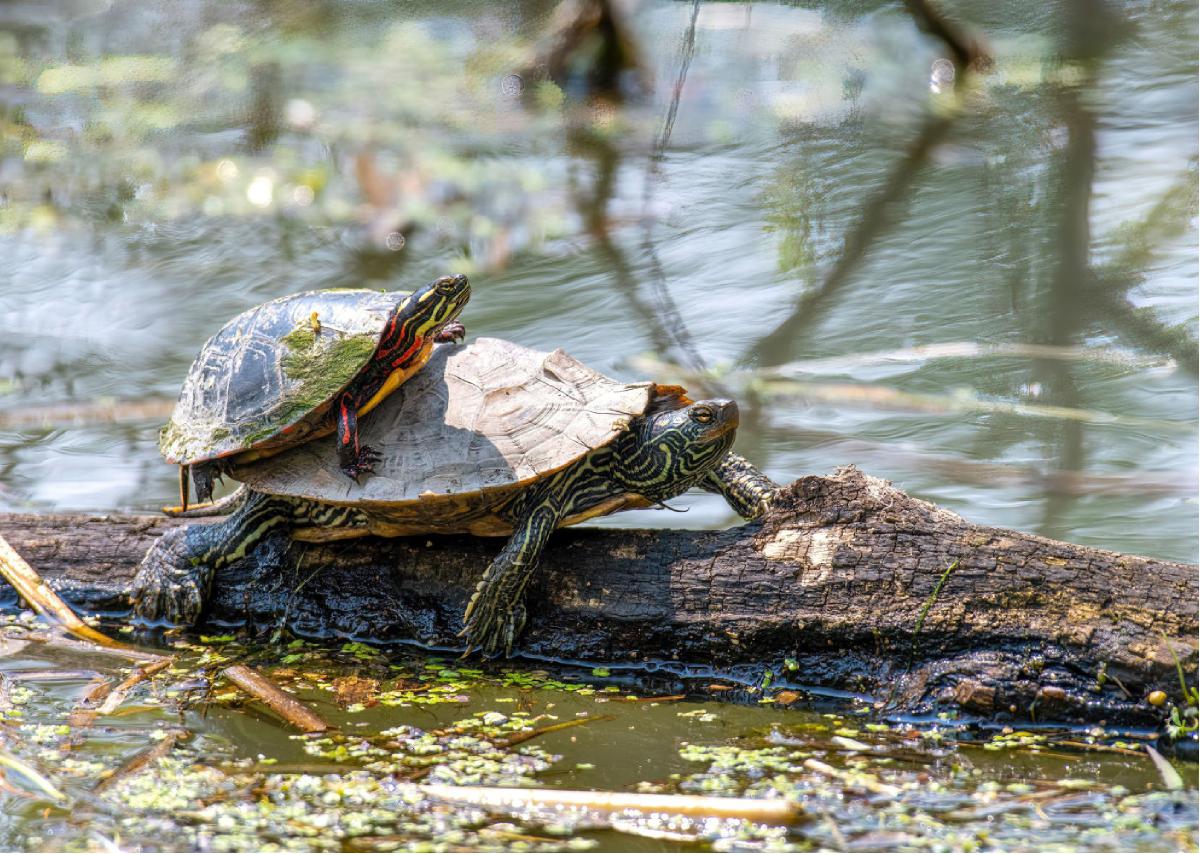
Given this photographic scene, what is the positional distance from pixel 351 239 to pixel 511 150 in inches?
90.1

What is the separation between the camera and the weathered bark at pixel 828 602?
11.2 ft

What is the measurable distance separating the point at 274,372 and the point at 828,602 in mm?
2020

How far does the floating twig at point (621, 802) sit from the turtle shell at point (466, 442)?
1115 millimetres

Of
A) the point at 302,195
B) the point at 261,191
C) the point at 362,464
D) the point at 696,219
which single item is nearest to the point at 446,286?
the point at 362,464

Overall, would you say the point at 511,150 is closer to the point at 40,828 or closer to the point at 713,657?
the point at 713,657

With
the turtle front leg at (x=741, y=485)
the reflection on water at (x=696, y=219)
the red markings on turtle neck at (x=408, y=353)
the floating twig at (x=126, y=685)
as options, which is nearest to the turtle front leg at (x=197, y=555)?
the floating twig at (x=126, y=685)

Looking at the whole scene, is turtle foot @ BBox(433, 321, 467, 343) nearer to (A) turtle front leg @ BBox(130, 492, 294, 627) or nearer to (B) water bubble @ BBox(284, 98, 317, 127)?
(A) turtle front leg @ BBox(130, 492, 294, 627)

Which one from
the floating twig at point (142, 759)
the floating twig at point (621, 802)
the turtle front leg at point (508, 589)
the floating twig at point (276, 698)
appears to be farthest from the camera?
the turtle front leg at point (508, 589)

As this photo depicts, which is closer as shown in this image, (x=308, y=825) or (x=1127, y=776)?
(x=308, y=825)

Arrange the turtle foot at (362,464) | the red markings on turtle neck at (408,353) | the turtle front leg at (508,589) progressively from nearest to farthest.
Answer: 1. the turtle front leg at (508,589)
2. the turtle foot at (362,464)
3. the red markings on turtle neck at (408,353)

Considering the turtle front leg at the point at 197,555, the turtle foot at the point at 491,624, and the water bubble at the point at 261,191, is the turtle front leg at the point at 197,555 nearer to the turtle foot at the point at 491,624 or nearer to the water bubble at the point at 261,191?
the turtle foot at the point at 491,624

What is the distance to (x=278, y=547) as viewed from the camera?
4363mm

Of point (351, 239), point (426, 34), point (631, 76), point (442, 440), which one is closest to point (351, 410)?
point (442, 440)

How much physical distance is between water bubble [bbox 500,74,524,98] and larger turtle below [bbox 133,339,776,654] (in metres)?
8.43
